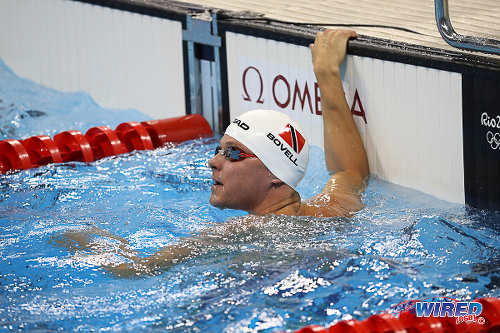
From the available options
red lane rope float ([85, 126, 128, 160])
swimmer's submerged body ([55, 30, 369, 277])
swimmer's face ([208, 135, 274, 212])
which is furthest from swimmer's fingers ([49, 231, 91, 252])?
red lane rope float ([85, 126, 128, 160])

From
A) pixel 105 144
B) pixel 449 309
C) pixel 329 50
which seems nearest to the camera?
pixel 449 309

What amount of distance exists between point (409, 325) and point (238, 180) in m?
0.98

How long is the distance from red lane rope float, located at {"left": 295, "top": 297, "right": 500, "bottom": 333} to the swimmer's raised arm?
1.35 meters

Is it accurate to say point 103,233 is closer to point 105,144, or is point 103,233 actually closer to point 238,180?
point 238,180

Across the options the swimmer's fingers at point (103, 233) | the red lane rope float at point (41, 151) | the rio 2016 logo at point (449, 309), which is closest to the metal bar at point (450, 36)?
the rio 2016 logo at point (449, 309)

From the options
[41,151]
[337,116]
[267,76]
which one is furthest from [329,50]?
[41,151]

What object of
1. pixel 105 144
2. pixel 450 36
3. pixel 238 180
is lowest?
pixel 105 144

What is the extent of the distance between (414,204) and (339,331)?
136 cm

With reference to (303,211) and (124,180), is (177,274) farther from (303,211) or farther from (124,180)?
(124,180)

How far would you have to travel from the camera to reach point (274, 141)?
302 cm

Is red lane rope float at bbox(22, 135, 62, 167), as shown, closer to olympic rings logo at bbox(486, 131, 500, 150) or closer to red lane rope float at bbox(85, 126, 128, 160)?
red lane rope float at bbox(85, 126, 128, 160)

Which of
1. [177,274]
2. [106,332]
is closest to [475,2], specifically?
[177,274]

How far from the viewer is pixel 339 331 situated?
7.24 ft

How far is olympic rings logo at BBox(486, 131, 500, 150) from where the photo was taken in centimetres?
317
